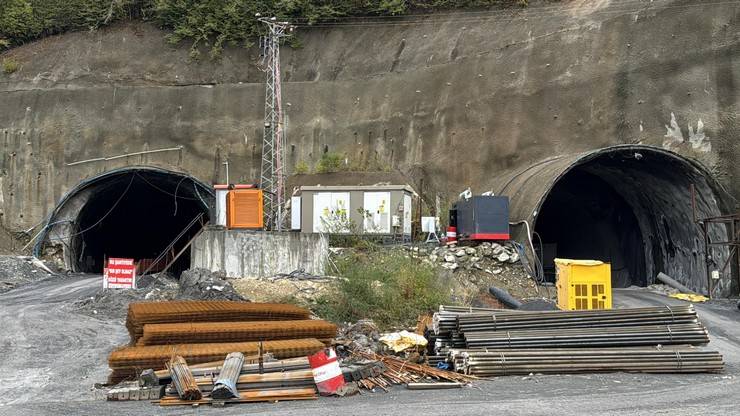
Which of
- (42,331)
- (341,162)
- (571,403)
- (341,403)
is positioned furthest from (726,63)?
A: (42,331)

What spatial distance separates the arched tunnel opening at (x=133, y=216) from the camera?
99.1 ft

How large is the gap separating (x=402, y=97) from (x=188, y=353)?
21567 mm

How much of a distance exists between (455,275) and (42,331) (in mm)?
10606

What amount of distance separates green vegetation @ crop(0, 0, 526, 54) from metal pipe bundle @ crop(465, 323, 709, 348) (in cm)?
2437

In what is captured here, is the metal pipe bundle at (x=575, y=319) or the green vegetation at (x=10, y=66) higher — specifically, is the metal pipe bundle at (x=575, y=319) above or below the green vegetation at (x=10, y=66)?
below

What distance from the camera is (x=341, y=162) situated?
2955 centimetres

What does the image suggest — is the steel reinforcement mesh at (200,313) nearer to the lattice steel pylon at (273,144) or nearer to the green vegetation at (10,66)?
the lattice steel pylon at (273,144)

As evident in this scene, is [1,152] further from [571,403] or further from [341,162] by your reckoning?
[571,403]

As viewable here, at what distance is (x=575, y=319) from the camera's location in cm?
1169

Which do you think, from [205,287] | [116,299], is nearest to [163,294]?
[116,299]

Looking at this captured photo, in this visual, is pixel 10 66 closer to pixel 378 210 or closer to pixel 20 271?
pixel 20 271

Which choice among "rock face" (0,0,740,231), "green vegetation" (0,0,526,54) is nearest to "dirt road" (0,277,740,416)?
"rock face" (0,0,740,231)

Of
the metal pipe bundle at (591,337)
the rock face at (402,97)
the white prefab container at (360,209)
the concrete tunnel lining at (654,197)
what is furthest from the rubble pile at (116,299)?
the rock face at (402,97)

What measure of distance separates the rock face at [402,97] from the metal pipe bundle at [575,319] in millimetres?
12421
